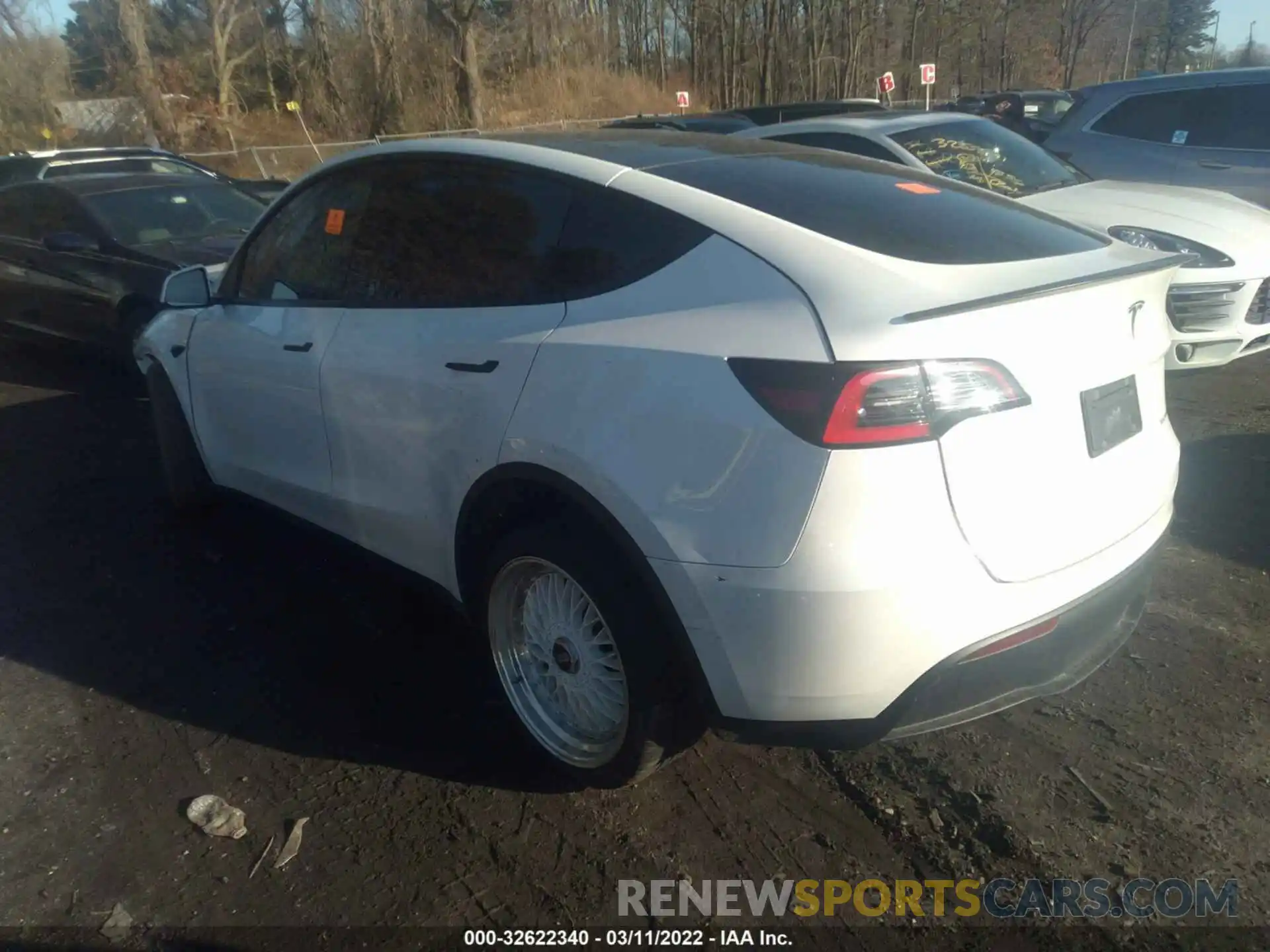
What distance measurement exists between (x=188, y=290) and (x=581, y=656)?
2618mm

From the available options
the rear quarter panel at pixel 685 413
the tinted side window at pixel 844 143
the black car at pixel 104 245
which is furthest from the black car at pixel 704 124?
the rear quarter panel at pixel 685 413

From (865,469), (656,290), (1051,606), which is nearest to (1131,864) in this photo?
(1051,606)

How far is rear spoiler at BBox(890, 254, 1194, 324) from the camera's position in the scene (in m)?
2.40

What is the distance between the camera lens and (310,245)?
406cm

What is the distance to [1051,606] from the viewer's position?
8.45 ft

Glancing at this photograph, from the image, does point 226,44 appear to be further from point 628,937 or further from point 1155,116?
point 628,937

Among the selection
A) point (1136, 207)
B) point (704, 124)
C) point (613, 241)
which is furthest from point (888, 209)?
point (704, 124)

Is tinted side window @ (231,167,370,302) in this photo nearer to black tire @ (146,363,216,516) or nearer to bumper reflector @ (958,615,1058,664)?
black tire @ (146,363,216,516)

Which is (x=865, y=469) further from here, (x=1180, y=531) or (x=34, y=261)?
(x=34, y=261)

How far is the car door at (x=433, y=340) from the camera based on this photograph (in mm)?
3057

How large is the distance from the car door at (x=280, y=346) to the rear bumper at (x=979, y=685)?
204 centimetres

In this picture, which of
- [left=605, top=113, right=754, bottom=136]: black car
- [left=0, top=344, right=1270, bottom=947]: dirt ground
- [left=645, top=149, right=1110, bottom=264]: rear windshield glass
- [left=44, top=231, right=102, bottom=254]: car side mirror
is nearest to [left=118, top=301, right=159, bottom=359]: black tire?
[left=44, top=231, right=102, bottom=254]: car side mirror

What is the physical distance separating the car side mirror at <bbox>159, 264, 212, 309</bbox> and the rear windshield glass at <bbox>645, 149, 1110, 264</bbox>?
2.33 m

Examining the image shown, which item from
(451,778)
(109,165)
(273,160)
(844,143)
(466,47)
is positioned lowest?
(273,160)
